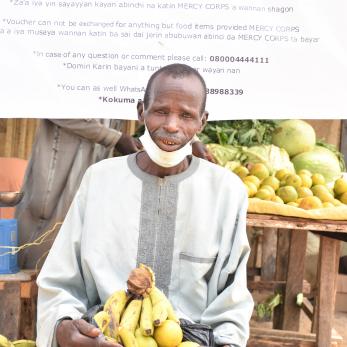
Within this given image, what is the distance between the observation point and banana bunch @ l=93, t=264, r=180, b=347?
189cm

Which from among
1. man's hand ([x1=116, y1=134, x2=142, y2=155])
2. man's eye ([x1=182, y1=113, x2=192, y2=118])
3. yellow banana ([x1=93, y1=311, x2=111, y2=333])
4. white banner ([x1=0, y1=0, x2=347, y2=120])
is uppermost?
white banner ([x1=0, y1=0, x2=347, y2=120])

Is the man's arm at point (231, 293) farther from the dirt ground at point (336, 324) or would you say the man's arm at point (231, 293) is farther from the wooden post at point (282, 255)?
the dirt ground at point (336, 324)

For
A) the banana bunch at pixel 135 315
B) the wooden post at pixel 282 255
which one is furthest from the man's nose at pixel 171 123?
the wooden post at pixel 282 255

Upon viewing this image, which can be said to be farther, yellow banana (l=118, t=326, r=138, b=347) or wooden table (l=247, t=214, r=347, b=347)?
wooden table (l=247, t=214, r=347, b=347)

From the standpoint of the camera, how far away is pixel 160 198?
2.24 m

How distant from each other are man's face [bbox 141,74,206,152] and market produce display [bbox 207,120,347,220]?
1.23 m

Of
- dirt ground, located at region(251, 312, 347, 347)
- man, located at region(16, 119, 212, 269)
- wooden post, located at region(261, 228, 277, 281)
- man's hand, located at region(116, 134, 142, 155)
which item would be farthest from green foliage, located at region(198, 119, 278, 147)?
dirt ground, located at region(251, 312, 347, 347)

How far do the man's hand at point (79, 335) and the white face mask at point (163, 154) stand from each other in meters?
0.65

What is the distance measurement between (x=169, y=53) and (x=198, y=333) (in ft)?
5.65

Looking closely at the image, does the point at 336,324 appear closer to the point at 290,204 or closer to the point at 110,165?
the point at 290,204

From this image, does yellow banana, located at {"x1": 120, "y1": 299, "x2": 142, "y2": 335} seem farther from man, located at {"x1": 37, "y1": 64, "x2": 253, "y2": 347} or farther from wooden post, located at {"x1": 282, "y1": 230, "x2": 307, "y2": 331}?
wooden post, located at {"x1": 282, "y1": 230, "x2": 307, "y2": 331}

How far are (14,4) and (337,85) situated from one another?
1.83 m

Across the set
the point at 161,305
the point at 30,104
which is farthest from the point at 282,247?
the point at 161,305

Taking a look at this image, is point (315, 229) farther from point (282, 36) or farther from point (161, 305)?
point (161, 305)
